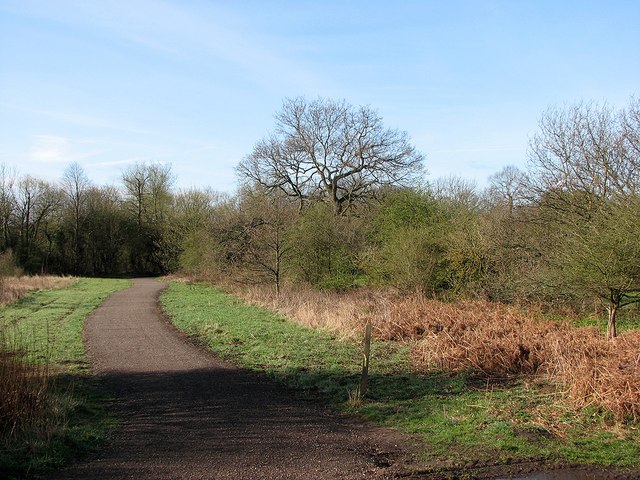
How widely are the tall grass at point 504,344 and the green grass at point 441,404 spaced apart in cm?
35

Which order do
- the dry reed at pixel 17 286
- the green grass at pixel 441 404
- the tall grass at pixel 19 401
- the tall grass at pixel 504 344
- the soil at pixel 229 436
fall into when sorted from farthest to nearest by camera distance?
1. the dry reed at pixel 17 286
2. the tall grass at pixel 504 344
3. the green grass at pixel 441 404
4. the tall grass at pixel 19 401
5. the soil at pixel 229 436

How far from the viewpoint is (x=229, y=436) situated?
6633mm

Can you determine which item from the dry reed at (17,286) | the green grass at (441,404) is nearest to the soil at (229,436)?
the green grass at (441,404)

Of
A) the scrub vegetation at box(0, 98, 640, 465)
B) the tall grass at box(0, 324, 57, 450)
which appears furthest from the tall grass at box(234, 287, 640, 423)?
the tall grass at box(0, 324, 57, 450)

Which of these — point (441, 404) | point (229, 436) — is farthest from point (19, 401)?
point (441, 404)

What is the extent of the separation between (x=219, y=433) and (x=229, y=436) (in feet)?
0.63

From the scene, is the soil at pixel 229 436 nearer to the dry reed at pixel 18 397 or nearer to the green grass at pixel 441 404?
the green grass at pixel 441 404

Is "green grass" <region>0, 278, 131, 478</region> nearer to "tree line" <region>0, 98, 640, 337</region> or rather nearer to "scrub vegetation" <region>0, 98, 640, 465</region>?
"scrub vegetation" <region>0, 98, 640, 465</region>

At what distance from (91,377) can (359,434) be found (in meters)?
5.62

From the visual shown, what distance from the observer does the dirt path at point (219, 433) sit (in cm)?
556

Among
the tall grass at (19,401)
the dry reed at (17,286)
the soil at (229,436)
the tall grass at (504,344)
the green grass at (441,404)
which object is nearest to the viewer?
the soil at (229,436)

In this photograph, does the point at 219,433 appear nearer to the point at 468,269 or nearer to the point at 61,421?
the point at 61,421

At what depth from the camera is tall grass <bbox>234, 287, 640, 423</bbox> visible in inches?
292

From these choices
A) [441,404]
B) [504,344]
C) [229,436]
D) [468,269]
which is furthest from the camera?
[468,269]
